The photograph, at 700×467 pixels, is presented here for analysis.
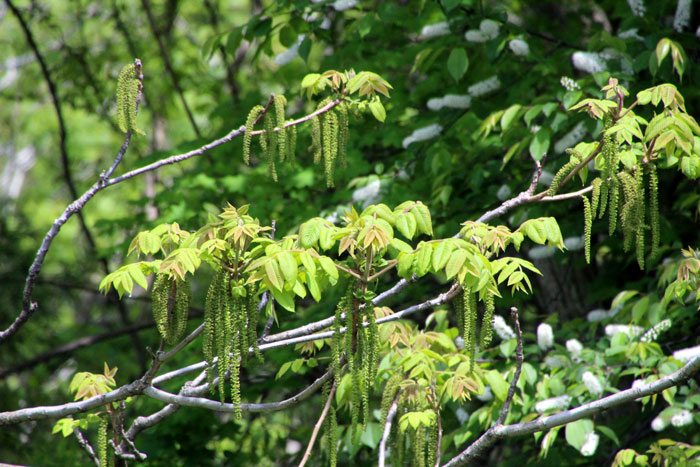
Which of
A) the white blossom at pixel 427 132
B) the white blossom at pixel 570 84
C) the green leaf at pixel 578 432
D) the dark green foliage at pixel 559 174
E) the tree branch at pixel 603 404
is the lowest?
the green leaf at pixel 578 432

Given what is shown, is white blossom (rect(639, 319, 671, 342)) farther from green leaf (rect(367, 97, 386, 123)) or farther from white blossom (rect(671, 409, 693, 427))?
green leaf (rect(367, 97, 386, 123))

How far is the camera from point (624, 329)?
165 inches

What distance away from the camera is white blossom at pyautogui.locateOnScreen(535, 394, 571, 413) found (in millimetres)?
3945

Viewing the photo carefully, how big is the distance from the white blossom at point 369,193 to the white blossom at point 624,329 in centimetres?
159

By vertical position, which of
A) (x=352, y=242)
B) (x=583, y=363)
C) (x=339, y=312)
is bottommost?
(x=583, y=363)

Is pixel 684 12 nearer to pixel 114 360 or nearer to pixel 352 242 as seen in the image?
pixel 352 242

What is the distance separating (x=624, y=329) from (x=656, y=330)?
0.30 metres

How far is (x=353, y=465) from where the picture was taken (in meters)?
5.03

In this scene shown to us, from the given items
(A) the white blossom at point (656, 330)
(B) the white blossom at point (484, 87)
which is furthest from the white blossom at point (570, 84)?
(A) the white blossom at point (656, 330)

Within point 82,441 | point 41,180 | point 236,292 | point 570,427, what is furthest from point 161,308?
point 41,180

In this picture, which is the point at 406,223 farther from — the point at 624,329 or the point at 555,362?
the point at 624,329

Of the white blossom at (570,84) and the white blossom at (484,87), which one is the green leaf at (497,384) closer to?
the white blossom at (570,84)

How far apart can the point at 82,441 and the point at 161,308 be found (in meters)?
1.17

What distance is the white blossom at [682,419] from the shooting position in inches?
152
